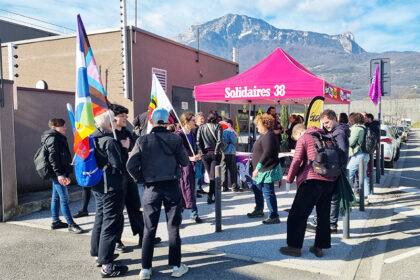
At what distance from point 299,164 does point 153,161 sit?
1770 mm

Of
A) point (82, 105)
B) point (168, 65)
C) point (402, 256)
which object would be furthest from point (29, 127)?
point (402, 256)

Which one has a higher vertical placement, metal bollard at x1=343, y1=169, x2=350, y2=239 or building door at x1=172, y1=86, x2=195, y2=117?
building door at x1=172, y1=86, x2=195, y2=117

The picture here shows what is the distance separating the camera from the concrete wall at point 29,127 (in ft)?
23.4

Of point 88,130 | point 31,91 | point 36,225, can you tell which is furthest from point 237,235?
point 31,91

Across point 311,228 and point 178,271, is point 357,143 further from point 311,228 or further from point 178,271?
point 178,271

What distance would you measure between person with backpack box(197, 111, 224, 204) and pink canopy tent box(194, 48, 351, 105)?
1.42m

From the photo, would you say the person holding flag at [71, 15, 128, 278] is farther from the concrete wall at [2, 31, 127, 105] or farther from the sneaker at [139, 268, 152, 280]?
the concrete wall at [2, 31, 127, 105]

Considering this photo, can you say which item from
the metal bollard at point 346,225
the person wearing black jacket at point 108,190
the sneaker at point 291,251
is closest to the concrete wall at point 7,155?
the person wearing black jacket at point 108,190

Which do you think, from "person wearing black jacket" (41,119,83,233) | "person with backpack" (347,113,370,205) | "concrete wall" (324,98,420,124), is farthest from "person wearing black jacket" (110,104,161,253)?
"concrete wall" (324,98,420,124)

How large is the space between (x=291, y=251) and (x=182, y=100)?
832 centimetres

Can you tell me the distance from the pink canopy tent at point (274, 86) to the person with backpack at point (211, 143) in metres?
1.42

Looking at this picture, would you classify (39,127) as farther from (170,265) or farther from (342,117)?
(342,117)

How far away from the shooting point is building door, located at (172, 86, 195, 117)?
37.3ft

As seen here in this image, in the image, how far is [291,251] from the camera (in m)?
4.17
